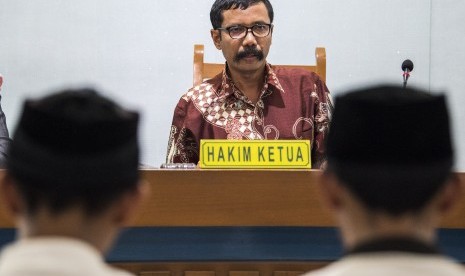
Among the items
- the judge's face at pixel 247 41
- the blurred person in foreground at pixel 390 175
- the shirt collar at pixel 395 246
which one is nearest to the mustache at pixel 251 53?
the judge's face at pixel 247 41

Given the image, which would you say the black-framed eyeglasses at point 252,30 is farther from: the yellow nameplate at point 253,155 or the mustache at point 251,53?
the yellow nameplate at point 253,155

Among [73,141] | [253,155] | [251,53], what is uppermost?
[251,53]

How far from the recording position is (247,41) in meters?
2.32

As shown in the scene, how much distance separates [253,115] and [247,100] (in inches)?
2.1

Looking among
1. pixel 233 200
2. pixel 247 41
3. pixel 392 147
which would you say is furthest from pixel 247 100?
pixel 392 147

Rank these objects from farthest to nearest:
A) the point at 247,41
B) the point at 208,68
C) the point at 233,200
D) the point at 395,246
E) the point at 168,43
Answer: the point at 168,43 → the point at 208,68 → the point at 247,41 → the point at 233,200 → the point at 395,246

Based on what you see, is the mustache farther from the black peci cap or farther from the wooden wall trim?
the black peci cap

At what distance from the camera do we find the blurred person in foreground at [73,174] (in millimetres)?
753

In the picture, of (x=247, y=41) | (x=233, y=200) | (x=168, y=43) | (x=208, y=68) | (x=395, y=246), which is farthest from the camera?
(x=168, y=43)

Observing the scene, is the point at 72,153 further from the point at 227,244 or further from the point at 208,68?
the point at 208,68

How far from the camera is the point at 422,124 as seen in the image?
0.79 meters

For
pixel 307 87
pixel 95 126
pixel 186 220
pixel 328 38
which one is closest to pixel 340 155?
pixel 95 126

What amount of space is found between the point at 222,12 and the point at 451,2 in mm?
2005

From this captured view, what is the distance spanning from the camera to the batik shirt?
2289 mm
